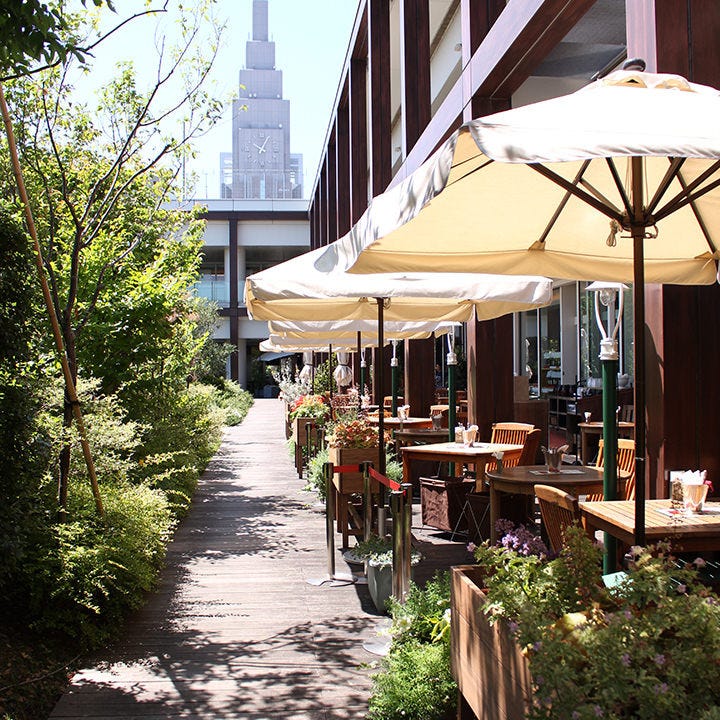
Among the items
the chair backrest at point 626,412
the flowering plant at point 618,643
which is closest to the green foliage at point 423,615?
the flowering plant at point 618,643

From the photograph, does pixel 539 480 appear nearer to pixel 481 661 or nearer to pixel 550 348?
pixel 481 661

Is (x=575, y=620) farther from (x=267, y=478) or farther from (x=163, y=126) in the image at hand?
(x=267, y=478)

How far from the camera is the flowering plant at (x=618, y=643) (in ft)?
6.49

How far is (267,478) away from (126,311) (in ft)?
16.8

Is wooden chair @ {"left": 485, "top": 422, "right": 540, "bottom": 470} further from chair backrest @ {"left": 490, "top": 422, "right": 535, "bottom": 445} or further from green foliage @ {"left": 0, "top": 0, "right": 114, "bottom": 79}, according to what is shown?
green foliage @ {"left": 0, "top": 0, "right": 114, "bottom": 79}

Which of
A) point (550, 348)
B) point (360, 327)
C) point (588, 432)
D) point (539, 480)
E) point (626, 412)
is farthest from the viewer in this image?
point (550, 348)

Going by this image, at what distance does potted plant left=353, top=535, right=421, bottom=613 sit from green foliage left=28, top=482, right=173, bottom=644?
1.40m

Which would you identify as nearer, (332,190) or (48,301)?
(48,301)

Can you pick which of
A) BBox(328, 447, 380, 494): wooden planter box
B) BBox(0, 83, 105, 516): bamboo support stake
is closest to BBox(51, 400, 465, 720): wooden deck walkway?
BBox(328, 447, 380, 494): wooden planter box

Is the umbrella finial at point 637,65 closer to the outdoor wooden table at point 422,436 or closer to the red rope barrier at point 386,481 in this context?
the red rope barrier at point 386,481

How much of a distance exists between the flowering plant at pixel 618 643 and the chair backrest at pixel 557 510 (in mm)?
1562

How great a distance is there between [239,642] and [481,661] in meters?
2.34

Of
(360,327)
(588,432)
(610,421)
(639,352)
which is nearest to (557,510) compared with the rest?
(610,421)

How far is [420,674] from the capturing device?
143 inches
